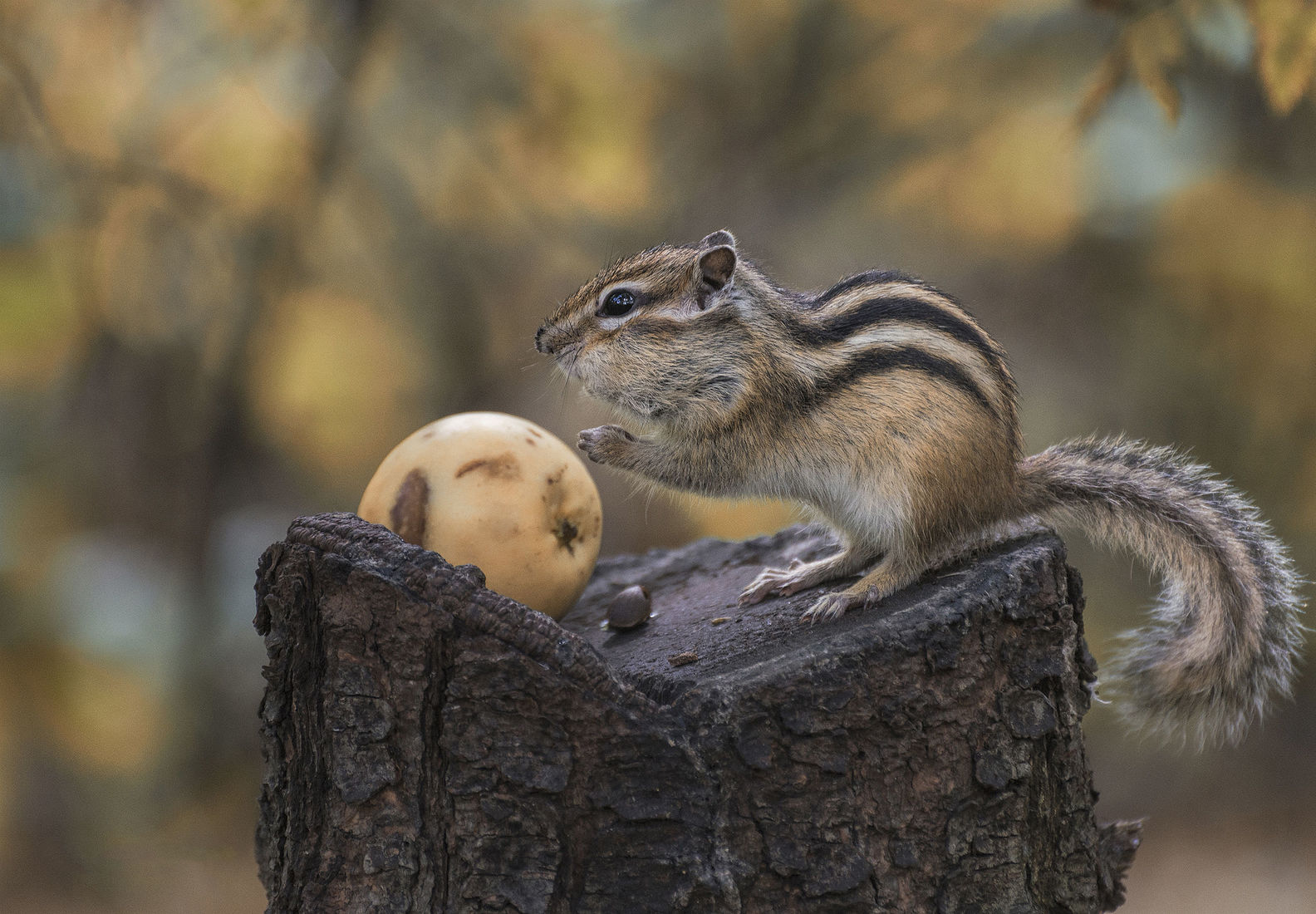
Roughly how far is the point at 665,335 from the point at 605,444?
298 millimetres

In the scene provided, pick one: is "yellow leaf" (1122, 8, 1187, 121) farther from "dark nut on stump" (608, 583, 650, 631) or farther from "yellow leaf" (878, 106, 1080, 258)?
"yellow leaf" (878, 106, 1080, 258)

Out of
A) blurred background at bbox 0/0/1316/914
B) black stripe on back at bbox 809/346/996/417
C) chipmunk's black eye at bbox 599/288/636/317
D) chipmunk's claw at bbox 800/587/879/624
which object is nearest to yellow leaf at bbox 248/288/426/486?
blurred background at bbox 0/0/1316/914

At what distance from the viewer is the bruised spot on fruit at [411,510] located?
212 centimetres

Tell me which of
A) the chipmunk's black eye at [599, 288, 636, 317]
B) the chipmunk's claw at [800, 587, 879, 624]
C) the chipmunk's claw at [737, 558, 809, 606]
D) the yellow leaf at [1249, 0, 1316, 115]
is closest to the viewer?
the chipmunk's claw at [800, 587, 879, 624]

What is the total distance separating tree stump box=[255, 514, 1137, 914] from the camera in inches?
62.5

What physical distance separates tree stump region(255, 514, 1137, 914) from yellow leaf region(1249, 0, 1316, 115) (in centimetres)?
121

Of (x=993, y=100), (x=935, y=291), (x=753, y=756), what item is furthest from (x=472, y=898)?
(x=993, y=100)

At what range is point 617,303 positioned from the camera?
242cm

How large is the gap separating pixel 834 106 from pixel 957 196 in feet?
2.06

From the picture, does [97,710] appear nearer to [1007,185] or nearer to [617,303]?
[617,303]

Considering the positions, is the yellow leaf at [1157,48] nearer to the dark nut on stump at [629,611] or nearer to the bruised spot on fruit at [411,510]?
the dark nut on stump at [629,611]

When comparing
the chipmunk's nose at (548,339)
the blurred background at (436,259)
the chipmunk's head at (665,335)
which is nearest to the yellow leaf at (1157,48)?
the chipmunk's head at (665,335)

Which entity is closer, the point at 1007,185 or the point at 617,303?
the point at 617,303

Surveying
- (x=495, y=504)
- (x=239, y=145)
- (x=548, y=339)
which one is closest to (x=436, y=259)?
(x=239, y=145)
